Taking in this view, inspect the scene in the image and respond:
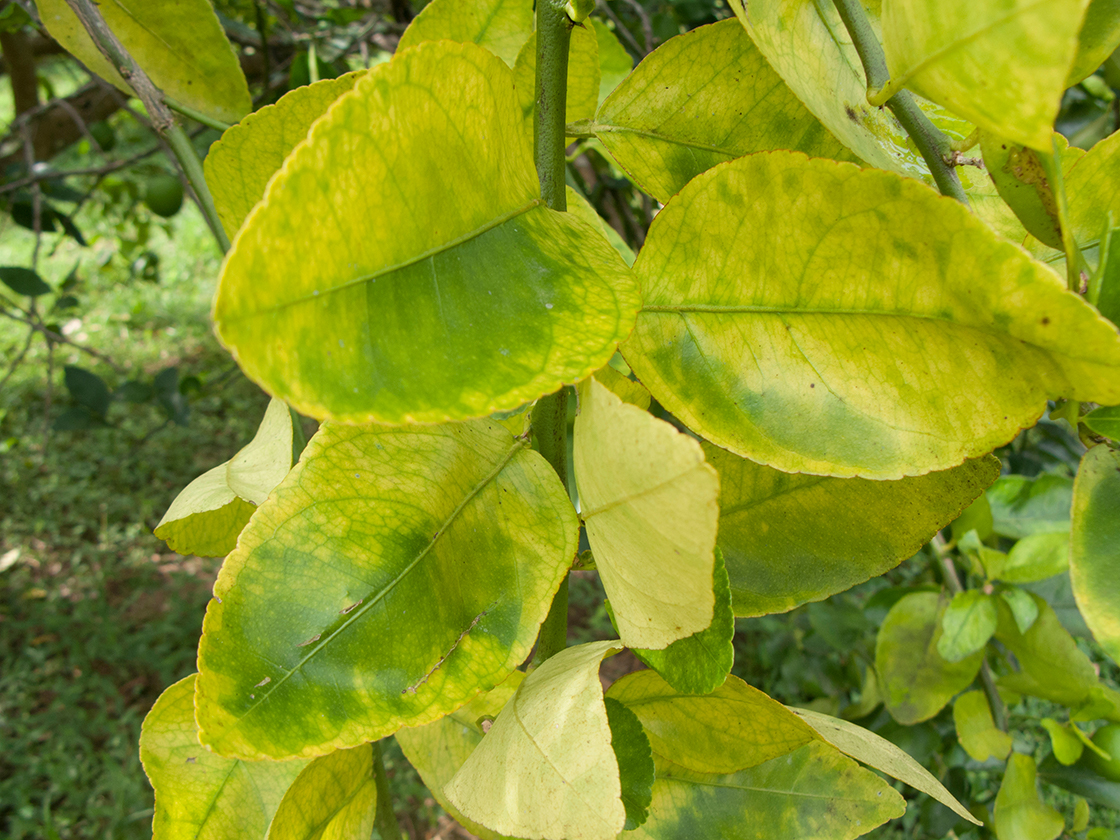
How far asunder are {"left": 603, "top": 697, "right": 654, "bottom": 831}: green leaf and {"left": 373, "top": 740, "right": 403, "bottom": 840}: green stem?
0.53ft

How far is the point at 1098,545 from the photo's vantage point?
0.94 ft

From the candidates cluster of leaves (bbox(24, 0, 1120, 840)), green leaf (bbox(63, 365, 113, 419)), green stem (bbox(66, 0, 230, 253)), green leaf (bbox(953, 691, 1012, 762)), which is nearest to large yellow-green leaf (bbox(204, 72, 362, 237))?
cluster of leaves (bbox(24, 0, 1120, 840))

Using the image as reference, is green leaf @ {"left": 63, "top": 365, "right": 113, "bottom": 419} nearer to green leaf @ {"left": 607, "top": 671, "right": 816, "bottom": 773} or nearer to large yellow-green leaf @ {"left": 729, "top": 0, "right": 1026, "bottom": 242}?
green leaf @ {"left": 607, "top": 671, "right": 816, "bottom": 773}

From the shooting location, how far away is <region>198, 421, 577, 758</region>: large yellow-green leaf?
29 centimetres

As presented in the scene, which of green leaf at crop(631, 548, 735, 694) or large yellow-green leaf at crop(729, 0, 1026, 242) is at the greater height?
large yellow-green leaf at crop(729, 0, 1026, 242)

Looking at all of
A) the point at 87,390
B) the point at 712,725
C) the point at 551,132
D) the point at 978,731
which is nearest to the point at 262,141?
the point at 551,132

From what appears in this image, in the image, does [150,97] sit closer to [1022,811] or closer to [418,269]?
[418,269]

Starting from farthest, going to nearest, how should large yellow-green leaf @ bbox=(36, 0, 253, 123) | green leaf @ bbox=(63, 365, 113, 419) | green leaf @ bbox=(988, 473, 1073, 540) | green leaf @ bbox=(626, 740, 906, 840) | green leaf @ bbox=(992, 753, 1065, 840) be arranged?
green leaf @ bbox=(63, 365, 113, 419) → green leaf @ bbox=(988, 473, 1073, 540) → green leaf @ bbox=(992, 753, 1065, 840) → large yellow-green leaf @ bbox=(36, 0, 253, 123) → green leaf @ bbox=(626, 740, 906, 840)

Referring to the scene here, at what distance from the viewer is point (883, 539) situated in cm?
37

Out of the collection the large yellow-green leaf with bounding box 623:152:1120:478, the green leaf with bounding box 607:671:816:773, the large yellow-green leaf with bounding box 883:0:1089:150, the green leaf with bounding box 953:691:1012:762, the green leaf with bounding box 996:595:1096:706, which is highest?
the large yellow-green leaf with bounding box 883:0:1089:150

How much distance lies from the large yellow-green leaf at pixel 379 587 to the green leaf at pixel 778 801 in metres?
0.17

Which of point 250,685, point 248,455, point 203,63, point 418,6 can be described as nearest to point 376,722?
point 250,685

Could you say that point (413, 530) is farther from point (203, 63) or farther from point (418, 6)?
point (418, 6)

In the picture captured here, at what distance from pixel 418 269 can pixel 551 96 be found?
11cm
